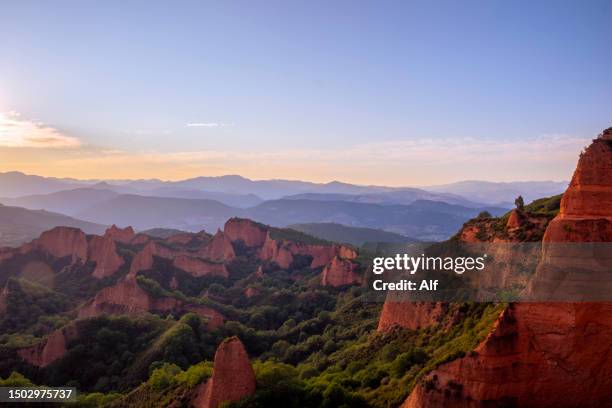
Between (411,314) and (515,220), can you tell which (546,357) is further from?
(411,314)

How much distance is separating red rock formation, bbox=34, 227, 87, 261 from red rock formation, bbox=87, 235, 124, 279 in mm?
1433

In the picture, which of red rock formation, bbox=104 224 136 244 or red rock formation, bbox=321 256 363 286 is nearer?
red rock formation, bbox=321 256 363 286

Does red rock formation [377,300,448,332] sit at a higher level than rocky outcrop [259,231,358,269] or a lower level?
higher

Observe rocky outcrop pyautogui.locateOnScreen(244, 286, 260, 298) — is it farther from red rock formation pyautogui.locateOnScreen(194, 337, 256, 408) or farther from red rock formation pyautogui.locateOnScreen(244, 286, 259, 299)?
red rock formation pyautogui.locateOnScreen(194, 337, 256, 408)

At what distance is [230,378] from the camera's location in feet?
80.2

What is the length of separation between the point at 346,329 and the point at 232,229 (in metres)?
67.8

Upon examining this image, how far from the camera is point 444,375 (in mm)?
18719

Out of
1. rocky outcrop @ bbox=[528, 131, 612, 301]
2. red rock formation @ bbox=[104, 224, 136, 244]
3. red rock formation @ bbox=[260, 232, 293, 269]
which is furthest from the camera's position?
red rock formation @ bbox=[260, 232, 293, 269]

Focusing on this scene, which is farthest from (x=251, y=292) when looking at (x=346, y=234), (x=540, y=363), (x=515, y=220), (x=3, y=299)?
(x=346, y=234)

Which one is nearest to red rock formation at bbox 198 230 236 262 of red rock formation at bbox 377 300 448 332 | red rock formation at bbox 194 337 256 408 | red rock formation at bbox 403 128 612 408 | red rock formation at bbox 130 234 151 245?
red rock formation at bbox 130 234 151 245

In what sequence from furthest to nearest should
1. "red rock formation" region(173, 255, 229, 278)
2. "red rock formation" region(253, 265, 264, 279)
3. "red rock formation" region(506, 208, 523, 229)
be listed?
"red rock formation" region(253, 265, 264, 279)
"red rock formation" region(173, 255, 229, 278)
"red rock formation" region(506, 208, 523, 229)

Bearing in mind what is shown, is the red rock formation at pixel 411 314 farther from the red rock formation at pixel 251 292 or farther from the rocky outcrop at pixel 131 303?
the red rock formation at pixel 251 292

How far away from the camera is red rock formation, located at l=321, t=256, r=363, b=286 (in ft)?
236

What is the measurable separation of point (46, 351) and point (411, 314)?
107 ft
